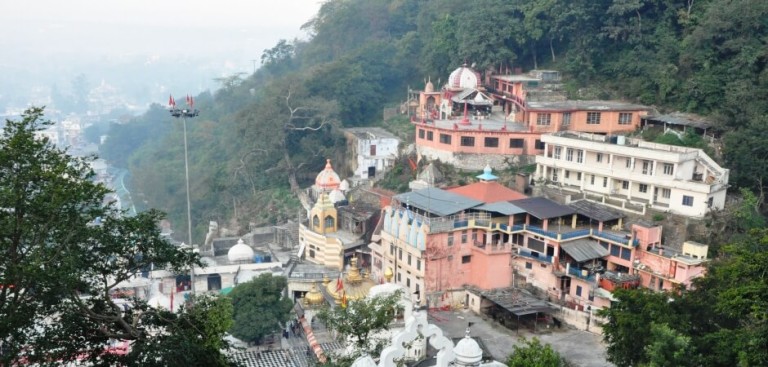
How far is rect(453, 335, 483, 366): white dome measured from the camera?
646 inches

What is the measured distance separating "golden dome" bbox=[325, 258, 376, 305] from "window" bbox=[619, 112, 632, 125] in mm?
16747

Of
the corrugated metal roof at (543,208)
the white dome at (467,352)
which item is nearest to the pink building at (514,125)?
the corrugated metal roof at (543,208)

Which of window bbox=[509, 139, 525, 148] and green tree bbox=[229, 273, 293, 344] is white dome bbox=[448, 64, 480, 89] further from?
green tree bbox=[229, 273, 293, 344]

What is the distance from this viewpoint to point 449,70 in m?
49.1

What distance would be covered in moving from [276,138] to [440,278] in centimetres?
2179

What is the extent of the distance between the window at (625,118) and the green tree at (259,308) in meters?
20.3

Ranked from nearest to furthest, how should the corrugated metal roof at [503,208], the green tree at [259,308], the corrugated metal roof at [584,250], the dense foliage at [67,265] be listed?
the dense foliage at [67,265], the green tree at [259,308], the corrugated metal roof at [584,250], the corrugated metal roof at [503,208]

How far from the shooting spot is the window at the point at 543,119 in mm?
37812

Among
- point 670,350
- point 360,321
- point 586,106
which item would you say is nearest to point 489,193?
point 586,106

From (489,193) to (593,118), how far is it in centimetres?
950

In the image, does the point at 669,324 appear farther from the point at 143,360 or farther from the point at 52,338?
the point at 52,338

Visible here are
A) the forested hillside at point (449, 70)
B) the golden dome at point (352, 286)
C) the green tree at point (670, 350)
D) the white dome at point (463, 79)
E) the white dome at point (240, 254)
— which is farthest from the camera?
the white dome at point (463, 79)

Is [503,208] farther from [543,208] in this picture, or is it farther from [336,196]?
[336,196]

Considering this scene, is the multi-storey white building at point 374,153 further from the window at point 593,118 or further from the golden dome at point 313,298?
the golden dome at point 313,298
